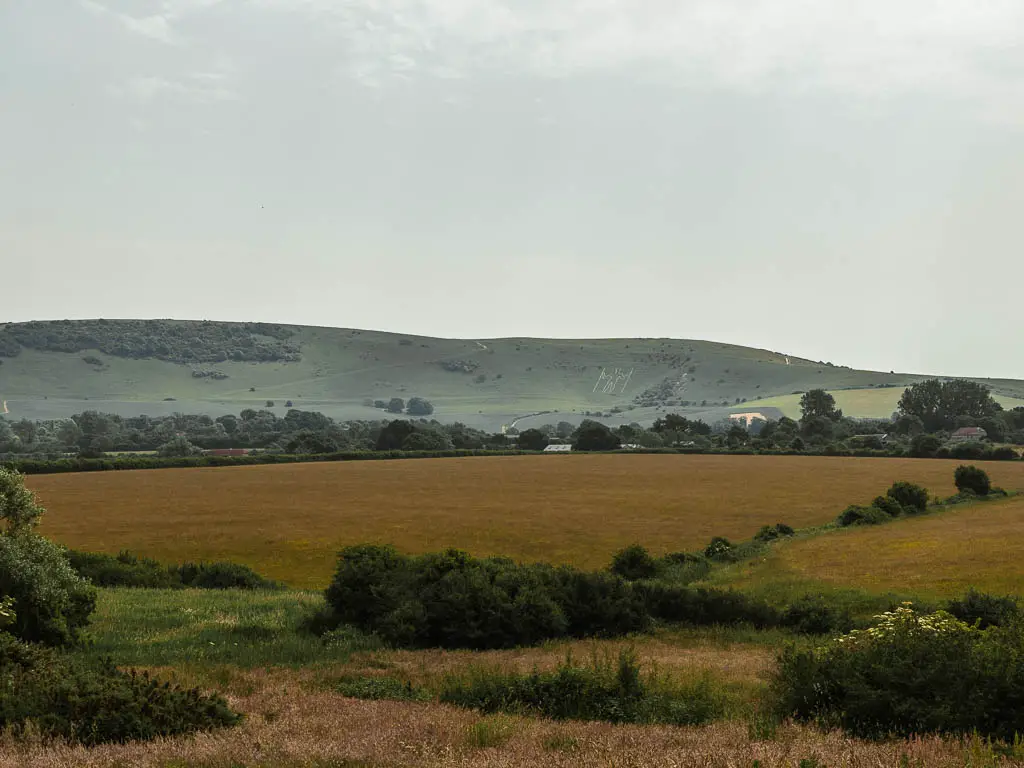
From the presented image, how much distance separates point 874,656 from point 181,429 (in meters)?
183

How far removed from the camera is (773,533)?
4856cm

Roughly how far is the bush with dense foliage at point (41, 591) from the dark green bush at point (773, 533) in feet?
119

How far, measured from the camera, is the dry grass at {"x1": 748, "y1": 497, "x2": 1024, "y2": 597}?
2952cm

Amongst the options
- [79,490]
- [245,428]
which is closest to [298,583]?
[79,490]

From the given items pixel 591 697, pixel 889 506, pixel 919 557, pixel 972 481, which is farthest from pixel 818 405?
pixel 591 697

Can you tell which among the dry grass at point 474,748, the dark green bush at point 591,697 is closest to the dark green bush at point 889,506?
the dark green bush at point 591,697


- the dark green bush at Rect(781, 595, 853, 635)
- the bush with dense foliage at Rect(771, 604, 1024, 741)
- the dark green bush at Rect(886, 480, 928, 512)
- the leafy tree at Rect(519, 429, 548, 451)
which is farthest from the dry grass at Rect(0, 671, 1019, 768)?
the leafy tree at Rect(519, 429, 548, 451)

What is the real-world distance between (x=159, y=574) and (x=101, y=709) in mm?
24116

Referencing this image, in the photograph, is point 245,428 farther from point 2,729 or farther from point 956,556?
point 2,729

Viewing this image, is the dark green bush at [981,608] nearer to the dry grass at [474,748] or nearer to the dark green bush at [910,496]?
the dry grass at [474,748]

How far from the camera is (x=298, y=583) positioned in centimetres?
3691

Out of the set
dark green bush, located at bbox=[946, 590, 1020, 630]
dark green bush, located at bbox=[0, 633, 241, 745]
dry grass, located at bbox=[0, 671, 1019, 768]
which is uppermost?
dry grass, located at bbox=[0, 671, 1019, 768]

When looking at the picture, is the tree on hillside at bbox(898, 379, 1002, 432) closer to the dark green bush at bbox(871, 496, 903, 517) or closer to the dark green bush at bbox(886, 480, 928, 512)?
the dark green bush at bbox(886, 480, 928, 512)

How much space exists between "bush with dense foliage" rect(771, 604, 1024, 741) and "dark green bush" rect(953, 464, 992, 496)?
57125 mm
